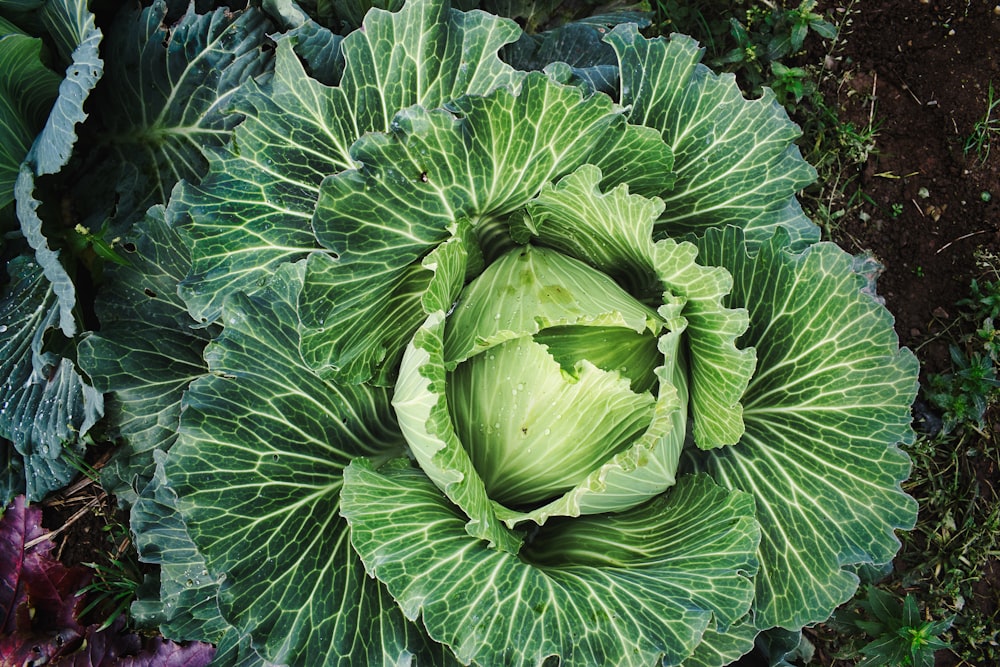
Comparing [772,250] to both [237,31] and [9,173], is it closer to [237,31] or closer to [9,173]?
[237,31]

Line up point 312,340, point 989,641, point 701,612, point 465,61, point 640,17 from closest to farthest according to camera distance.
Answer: point 701,612, point 312,340, point 465,61, point 640,17, point 989,641

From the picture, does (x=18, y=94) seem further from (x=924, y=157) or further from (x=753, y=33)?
(x=924, y=157)

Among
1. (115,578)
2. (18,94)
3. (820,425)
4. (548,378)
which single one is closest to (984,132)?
(820,425)

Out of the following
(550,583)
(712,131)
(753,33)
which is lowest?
(550,583)

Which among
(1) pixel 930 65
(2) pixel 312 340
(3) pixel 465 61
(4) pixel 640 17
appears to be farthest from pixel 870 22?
→ (2) pixel 312 340

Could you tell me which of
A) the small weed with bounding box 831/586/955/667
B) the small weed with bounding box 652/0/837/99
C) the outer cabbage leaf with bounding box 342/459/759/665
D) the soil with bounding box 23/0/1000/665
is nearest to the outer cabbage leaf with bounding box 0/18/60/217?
the outer cabbage leaf with bounding box 342/459/759/665

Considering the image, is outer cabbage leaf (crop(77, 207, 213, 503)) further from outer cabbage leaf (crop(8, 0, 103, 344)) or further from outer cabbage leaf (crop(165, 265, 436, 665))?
outer cabbage leaf (crop(165, 265, 436, 665))

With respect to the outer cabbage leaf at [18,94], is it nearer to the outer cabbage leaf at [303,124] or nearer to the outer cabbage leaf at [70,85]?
the outer cabbage leaf at [70,85]
